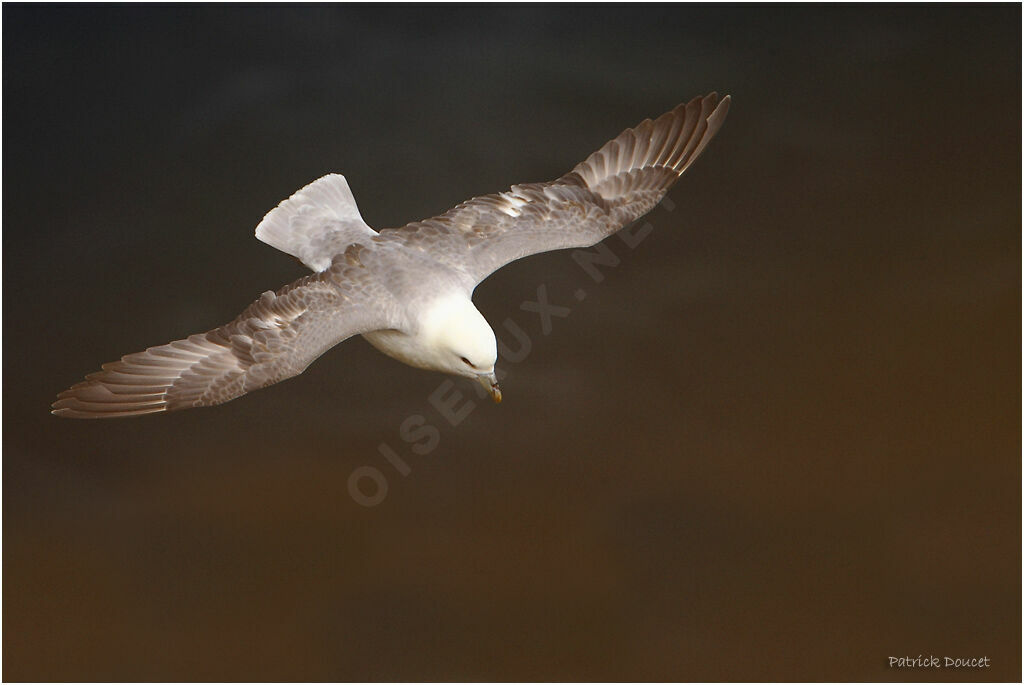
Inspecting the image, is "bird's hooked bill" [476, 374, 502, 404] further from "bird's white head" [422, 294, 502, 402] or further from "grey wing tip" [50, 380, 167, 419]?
"grey wing tip" [50, 380, 167, 419]

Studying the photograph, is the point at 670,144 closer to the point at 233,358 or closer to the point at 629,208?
the point at 629,208

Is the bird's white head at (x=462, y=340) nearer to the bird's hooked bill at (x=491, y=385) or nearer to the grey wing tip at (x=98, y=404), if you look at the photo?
the bird's hooked bill at (x=491, y=385)

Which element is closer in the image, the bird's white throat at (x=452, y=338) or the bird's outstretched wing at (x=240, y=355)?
the bird's outstretched wing at (x=240, y=355)

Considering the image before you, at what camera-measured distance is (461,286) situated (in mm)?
3758

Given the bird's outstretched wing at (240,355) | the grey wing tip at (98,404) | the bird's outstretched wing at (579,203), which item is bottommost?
the grey wing tip at (98,404)

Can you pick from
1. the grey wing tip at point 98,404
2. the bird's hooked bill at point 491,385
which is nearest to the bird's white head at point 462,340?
the bird's hooked bill at point 491,385

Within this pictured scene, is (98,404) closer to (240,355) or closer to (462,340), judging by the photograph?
(240,355)

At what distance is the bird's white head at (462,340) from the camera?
11.8ft

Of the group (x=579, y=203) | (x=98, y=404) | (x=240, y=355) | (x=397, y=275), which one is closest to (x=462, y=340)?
(x=397, y=275)

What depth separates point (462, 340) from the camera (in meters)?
3.60

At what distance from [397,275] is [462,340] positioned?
31 centimetres

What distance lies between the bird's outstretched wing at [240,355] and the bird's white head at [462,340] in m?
0.14

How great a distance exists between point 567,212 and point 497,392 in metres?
0.72


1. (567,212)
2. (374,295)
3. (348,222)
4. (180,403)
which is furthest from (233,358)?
(567,212)
